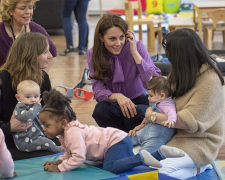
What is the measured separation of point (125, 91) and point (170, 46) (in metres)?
0.79

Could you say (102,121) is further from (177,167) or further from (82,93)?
(82,93)

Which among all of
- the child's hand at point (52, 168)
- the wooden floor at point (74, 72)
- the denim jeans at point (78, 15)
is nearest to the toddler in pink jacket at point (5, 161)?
the child's hand at point (52, 168)

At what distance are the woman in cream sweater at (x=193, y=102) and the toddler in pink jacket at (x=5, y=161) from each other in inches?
30.7

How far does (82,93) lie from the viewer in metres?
4.75

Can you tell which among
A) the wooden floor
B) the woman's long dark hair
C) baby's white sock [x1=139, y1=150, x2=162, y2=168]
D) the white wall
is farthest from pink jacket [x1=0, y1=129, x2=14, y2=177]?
the white wall

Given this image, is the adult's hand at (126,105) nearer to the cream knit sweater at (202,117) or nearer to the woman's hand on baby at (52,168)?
the cream knit sweater at (202,117)

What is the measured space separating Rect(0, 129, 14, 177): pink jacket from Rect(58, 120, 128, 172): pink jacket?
24 cm

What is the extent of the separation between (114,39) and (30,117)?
30.9 inches

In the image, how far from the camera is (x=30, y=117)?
241cm

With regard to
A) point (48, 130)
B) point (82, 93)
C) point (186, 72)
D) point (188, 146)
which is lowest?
point (82, 93)

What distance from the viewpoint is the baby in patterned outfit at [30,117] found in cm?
241

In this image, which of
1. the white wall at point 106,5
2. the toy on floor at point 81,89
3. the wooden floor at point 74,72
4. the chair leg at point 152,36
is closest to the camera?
the wooden floor at point 74,72

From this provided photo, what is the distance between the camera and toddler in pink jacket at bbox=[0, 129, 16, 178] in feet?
6.56

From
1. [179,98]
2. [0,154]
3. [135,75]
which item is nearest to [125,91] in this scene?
[135,75]
